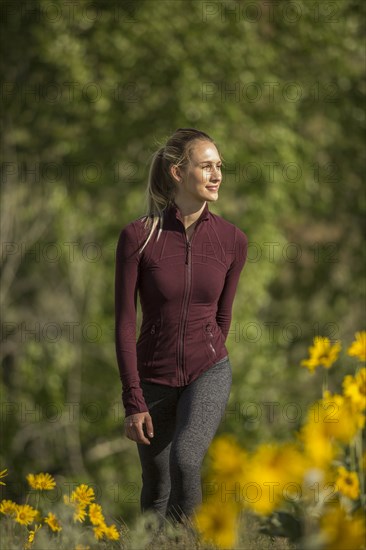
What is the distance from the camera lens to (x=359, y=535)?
2.16 metres

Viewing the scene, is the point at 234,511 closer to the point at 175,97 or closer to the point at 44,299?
the point at 175,97

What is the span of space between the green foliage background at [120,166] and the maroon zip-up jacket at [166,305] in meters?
5.16

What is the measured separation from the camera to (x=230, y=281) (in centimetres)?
385

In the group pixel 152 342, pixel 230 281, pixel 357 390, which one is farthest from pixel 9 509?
pixel 357 390

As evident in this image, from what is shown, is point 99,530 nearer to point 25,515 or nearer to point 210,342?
point 25,515

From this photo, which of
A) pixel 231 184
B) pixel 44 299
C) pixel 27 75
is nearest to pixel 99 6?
pixel 27 75

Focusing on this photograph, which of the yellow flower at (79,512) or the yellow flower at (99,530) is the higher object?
the yellow flower at (79,512)

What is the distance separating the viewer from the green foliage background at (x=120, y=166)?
8977 millimetres

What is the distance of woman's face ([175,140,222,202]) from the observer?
363 centimetres

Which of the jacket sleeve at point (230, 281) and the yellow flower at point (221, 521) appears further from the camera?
the jacket sleeve at point (230, 281)

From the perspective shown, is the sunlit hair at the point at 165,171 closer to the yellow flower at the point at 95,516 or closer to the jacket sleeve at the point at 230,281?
the jacket sleeve at the point at 230,281

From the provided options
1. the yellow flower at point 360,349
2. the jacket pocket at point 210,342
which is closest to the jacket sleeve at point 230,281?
the jacket pocket at point 210,342

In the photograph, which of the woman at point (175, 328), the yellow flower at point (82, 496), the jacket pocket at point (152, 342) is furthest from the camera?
the jacket pocket at point (152, 342)

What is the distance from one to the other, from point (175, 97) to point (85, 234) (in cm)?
151
